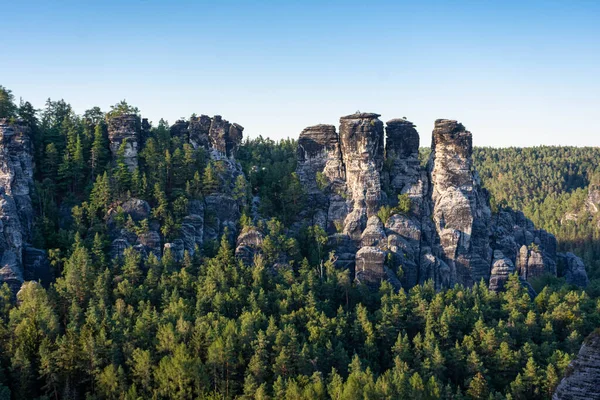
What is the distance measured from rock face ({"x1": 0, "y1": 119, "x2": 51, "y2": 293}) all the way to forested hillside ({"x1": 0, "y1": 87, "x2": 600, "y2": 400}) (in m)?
0.64

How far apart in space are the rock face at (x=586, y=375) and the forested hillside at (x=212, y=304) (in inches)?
791

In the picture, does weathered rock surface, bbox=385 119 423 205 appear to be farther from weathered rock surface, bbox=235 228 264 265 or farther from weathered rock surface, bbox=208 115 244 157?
weathered rock surface, bbox=235 228 264 265

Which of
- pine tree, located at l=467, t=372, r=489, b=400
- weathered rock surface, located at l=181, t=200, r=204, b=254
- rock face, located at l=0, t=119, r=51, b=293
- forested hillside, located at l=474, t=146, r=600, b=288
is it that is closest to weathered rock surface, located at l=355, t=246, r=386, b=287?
weathered rock surface, located at l=181, t=200, r=204, b=254

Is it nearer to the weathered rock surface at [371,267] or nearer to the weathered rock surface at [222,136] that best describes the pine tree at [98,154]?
the weathered rock surface at [222,136]

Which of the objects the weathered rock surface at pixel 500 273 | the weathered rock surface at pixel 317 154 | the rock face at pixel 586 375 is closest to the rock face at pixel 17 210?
the weathered rock surface at pixel 317 154

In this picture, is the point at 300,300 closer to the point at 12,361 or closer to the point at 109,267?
the point at 109,267

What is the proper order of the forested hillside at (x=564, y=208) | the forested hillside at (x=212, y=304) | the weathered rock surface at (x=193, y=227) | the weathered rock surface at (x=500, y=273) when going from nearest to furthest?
the forested hillside at (x=212, y=304) → the weathered rock surface at (x=193, y=227) → the weathered rock surface at (x=500, y=273) → the forested hillside at (x=564, y=208)

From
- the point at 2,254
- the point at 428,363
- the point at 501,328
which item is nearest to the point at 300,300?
the point at 428,363

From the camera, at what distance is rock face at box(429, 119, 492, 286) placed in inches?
3029

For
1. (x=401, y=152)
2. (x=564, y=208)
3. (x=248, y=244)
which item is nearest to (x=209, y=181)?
(x=248, y=244)

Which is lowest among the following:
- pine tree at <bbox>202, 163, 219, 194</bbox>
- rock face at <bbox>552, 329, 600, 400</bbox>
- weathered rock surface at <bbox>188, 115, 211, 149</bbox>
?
rock face at <bbox>552, 329, 600, 400</bbox>

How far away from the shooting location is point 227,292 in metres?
60.9

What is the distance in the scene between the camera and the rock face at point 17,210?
198 feet

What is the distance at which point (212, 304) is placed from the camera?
58656 mm
